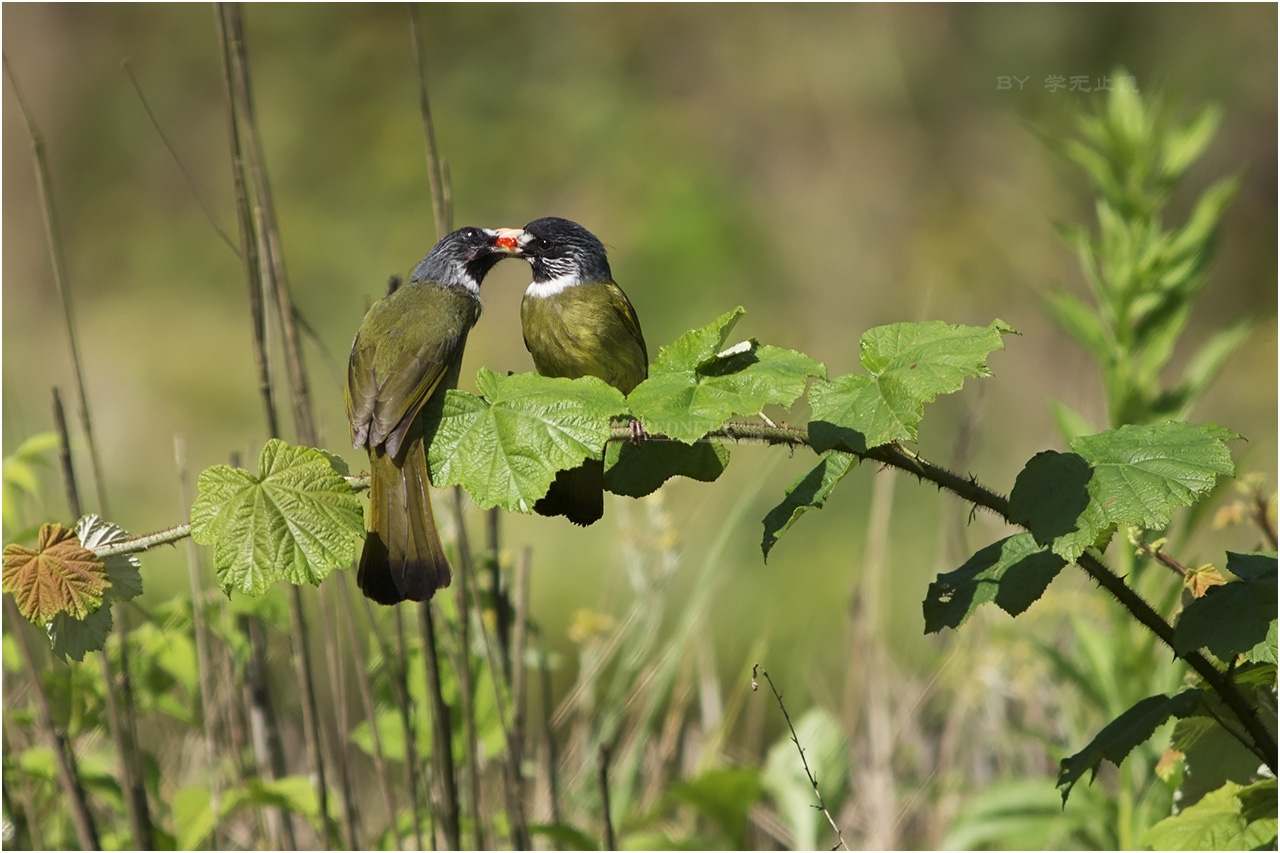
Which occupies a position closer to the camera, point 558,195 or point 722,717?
point 722,717

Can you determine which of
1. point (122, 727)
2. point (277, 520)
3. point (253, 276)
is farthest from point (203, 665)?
point (277, 520)

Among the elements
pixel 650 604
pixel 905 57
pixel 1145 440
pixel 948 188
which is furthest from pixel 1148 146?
pixel 905 57

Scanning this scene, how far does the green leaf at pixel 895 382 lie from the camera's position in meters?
1.47

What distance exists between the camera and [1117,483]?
155cm

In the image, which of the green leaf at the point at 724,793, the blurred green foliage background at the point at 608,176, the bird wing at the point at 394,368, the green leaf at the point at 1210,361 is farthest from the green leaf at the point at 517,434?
the blurred green foliage background at the point at 608,176

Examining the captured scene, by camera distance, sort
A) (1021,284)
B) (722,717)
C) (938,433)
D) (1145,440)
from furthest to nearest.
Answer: (1021,284) < (938,433) < (722,717) < (1145,440)

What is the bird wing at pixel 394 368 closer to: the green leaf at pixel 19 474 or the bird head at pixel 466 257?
the bird head at pixel 466 257

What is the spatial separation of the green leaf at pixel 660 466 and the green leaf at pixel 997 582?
0.34m

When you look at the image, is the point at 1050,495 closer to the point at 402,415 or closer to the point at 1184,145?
the point at 402,415

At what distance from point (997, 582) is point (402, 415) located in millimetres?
901

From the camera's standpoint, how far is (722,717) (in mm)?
3736

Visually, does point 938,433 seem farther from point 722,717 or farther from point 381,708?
point 381,708

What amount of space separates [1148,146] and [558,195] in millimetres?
4691

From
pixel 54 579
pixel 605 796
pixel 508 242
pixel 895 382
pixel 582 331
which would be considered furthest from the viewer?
pixel 508 242
